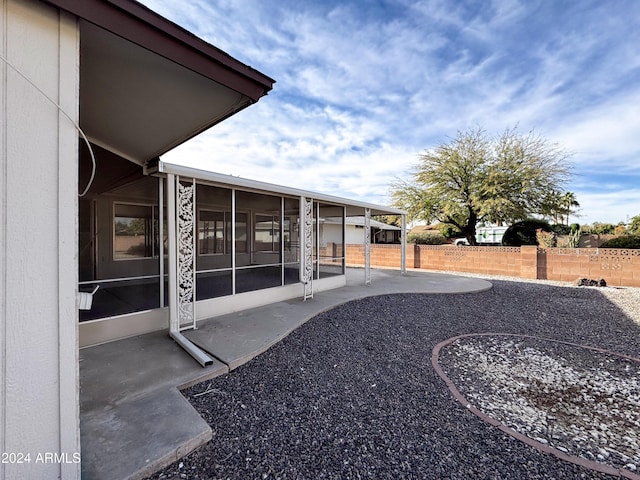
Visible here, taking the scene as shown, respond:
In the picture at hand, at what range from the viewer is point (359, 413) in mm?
2516

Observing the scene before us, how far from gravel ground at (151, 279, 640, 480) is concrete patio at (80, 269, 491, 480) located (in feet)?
0.44

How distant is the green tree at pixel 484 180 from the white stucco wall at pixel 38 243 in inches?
631

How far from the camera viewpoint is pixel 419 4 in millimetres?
6688

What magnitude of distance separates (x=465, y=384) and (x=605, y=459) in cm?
117

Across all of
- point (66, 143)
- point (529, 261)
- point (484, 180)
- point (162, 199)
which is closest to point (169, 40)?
point (66, 143)

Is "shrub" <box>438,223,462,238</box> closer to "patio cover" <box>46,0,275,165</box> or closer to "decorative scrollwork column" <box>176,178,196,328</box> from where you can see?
"decorative scrollwork column" <box>176,178,196,328</box>

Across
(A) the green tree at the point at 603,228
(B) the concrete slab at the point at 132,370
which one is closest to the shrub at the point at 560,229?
(A) the green tree at the point at 603,228

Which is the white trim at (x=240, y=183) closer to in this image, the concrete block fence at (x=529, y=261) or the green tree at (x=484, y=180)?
the concrete block fence at (x=529, y=261)

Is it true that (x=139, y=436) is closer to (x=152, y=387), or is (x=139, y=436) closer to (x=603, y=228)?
(x=152, y=387)

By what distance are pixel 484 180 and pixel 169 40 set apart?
1633 cm

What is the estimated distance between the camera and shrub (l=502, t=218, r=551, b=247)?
15.5 m

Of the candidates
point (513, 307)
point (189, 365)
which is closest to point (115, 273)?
point (189, 365)

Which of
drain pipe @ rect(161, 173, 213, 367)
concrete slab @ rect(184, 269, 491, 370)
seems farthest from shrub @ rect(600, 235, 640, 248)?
drain pipe @ rect(161, 173, 213, 367)

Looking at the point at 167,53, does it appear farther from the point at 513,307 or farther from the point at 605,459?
the point at 513,307
